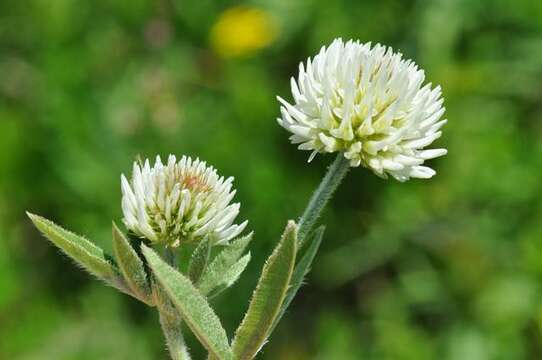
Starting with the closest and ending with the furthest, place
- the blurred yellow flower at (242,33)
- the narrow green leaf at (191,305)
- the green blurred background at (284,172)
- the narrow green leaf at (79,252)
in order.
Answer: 1. the narrow green leaf at (191,305)
2. the narrow green leaf at (79,252)
3. the green blurred background at (284,172)
4. the blurred yellow flower at (242,33)

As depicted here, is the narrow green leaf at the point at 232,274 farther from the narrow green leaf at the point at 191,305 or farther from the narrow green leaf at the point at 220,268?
the narrow green leaf at the point at 191,305

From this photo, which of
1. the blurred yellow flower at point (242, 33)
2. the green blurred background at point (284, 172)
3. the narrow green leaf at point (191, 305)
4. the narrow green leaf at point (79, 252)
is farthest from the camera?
the blurred yellow flower at point (242, 33)

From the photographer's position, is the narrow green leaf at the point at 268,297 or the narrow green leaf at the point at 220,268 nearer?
the narrow green leaf at the point at 268,297

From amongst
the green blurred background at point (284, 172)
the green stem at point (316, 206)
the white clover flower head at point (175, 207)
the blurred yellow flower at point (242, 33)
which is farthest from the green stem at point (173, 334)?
the blurred yellow flower at point (242, 33)

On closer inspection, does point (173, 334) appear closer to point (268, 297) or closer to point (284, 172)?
point (268, 297)

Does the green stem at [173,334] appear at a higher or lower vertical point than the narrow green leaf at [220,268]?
lower

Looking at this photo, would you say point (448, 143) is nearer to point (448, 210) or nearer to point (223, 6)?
point (448, 210)

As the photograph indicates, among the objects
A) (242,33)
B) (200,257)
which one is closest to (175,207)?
(200,257)
